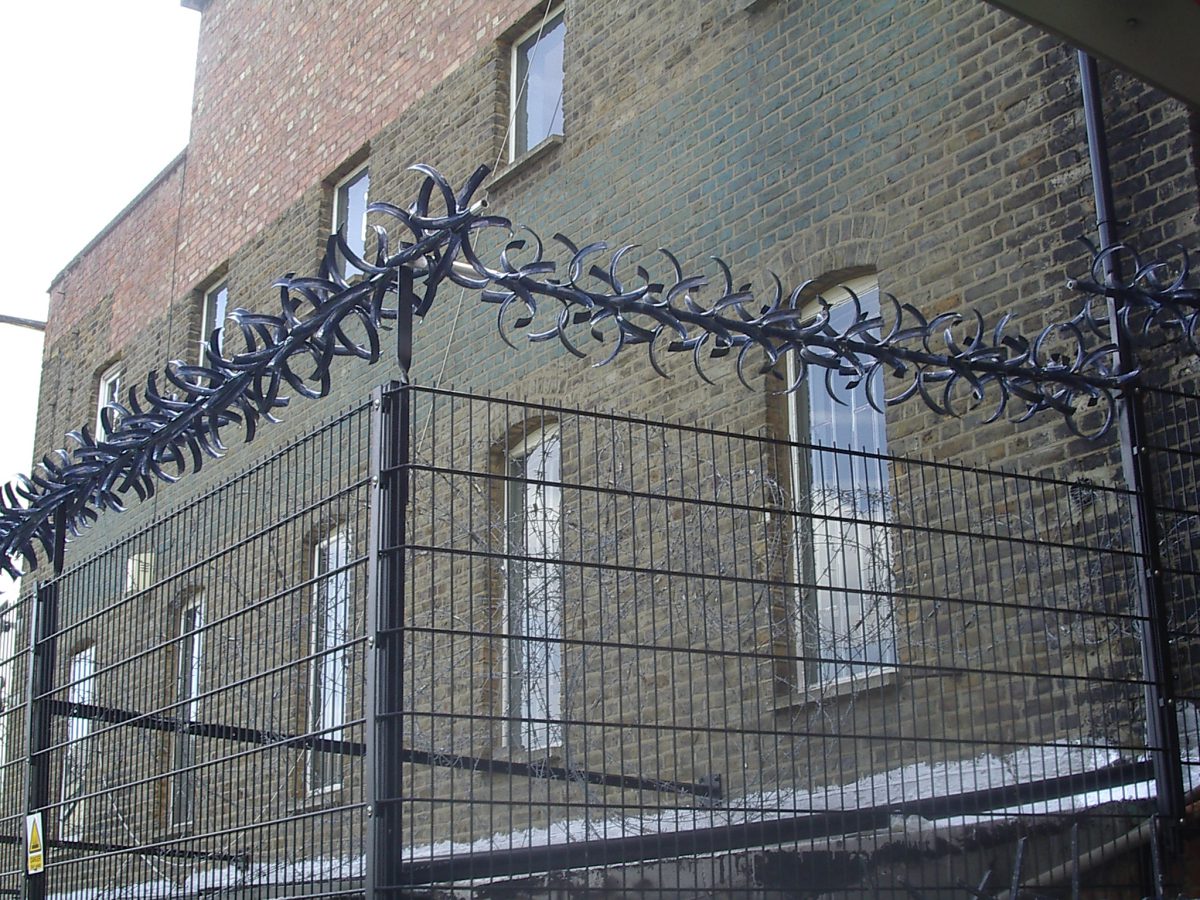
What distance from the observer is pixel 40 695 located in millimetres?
7863

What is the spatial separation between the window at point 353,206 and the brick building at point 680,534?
5 centimetres

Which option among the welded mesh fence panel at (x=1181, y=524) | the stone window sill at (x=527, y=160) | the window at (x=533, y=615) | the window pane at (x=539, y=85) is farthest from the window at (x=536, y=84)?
A: the welded mesh fence panel at (x=1181, y=524)

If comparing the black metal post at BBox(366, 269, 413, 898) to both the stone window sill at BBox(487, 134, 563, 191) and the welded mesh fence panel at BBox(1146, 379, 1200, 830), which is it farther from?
the stone window sill at BBox(487, 134, 563, 191)

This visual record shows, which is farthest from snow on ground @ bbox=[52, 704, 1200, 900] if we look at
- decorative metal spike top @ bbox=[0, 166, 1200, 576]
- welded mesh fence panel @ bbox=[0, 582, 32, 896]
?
decorative metal spike top @ bbox=[0, 166, 1200, 576]

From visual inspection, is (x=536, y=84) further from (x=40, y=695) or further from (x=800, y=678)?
(x=40, y=695)

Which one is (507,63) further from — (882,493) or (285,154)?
(882,493)

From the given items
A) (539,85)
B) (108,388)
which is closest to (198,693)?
(539,85)

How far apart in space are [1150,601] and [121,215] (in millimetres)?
15875

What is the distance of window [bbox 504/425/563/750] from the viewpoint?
567 cm

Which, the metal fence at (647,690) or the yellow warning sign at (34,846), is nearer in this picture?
the metal fence at (647,690)

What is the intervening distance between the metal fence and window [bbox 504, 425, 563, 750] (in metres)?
0.05

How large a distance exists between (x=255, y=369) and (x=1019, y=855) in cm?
357

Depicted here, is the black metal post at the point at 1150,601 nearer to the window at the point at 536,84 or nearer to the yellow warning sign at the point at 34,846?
the yellow warning sign at the point at 34,846

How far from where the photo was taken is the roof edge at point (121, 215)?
746 inches
